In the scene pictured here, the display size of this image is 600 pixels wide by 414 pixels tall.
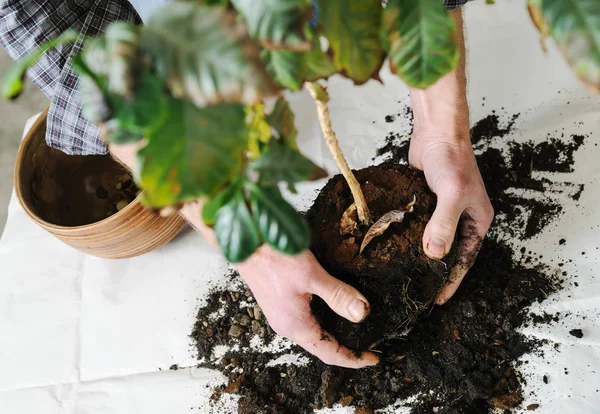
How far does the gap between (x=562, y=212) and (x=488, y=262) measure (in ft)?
0.67

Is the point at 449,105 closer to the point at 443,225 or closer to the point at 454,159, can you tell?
the point at 454,159

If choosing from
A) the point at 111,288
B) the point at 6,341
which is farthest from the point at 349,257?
the point at 6,341

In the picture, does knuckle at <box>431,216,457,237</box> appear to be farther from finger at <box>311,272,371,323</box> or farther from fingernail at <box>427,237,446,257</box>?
finger at <box>311,272,371,323</box>

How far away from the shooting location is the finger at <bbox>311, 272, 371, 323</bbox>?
2.70 ft

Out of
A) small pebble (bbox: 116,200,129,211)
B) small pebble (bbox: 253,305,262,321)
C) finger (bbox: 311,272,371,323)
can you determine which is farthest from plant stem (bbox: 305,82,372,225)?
small pebble (bbox: 116,200,129,211)

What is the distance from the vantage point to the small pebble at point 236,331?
1.09 meters

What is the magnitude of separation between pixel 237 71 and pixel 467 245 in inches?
28.9

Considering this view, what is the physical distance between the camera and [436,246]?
2.64ft

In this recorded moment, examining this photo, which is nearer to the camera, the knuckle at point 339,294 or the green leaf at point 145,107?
the green leaf at point 145,107

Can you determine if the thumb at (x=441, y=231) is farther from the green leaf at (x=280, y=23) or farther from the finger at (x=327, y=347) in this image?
the green leaf at (x=280, y=23)

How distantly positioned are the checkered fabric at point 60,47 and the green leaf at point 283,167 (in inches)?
24.0

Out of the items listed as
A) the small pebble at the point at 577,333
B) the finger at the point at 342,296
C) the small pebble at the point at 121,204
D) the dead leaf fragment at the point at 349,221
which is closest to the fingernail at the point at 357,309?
the finger at the point at 342,296

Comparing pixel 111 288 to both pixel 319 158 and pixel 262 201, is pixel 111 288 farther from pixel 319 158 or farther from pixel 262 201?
pixel 262 201

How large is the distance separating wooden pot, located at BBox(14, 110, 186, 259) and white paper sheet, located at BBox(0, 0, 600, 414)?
4.0 inches
